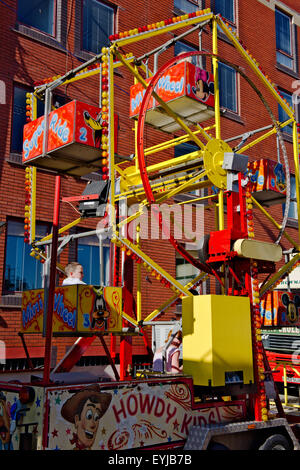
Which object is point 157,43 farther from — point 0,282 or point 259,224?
point 0,282

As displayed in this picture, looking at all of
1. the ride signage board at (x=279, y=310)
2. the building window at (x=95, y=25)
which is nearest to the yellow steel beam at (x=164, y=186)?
the ride signage board at (x=279, y=310)

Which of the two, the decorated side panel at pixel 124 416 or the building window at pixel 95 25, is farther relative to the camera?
the building window at pixel 95 25

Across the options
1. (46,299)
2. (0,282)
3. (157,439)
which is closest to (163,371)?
(157,439)

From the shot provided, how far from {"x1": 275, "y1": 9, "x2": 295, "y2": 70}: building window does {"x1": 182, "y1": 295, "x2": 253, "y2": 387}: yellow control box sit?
772 inches

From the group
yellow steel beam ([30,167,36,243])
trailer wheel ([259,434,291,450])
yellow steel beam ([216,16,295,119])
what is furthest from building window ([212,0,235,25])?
trailer wheel ([259,434,291,450])

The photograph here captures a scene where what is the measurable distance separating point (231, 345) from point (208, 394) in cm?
67

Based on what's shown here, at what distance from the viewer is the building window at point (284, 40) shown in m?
23.6

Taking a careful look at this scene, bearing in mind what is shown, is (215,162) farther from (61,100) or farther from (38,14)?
(38,14)

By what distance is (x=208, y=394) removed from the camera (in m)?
6.38

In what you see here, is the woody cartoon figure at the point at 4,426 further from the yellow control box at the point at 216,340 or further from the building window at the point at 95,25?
the building window at the point at 95,25

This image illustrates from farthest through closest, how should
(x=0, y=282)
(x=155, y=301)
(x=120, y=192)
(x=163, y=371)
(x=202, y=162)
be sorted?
(x=155, y=301) < (x=0, y=282) < (x=120, y=192) < (x=202, y=162) < (x=163, y=371)

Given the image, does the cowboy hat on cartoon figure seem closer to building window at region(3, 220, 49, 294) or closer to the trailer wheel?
the trailer wheel

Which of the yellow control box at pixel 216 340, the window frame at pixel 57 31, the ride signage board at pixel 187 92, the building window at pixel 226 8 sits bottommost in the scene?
the yellow control box at pixel 216 340

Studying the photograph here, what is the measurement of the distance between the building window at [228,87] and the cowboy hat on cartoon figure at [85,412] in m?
16.7
